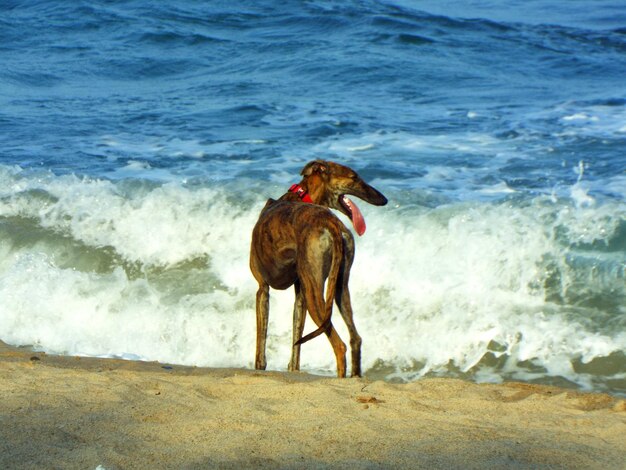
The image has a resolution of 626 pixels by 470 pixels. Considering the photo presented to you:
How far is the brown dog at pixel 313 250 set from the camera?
6.07 m

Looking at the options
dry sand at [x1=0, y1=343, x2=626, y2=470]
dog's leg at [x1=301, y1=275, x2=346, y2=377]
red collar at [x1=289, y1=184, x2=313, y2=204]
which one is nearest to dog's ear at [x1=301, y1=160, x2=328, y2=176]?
red collar at [x1=289, y1=184, x2=313, y2=204]

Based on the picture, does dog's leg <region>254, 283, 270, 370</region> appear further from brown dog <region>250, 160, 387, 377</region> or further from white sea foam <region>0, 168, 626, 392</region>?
white sea foam <region>0, 168, 626, 392</region>

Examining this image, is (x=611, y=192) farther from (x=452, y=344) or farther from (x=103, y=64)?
(x=103, y=64)

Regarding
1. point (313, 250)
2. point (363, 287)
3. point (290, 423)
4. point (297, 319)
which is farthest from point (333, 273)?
point (363, 287)

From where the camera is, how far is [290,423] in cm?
491

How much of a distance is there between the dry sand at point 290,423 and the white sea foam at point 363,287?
1.69 meters

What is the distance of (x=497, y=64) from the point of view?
1833 cm

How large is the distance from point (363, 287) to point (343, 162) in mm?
3905

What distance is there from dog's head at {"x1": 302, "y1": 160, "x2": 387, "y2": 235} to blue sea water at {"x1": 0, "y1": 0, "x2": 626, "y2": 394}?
1616 millimetres

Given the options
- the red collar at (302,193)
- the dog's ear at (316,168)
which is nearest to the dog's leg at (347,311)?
the red collar at (302,193)

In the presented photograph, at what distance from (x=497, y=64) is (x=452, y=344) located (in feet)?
37.1

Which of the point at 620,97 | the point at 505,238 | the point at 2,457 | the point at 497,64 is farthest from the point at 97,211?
the point at 497,64

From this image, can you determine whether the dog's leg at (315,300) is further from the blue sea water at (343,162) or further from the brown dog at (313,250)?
the blue sea water at (343,162)

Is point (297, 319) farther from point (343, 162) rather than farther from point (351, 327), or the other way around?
point (343, 162)
